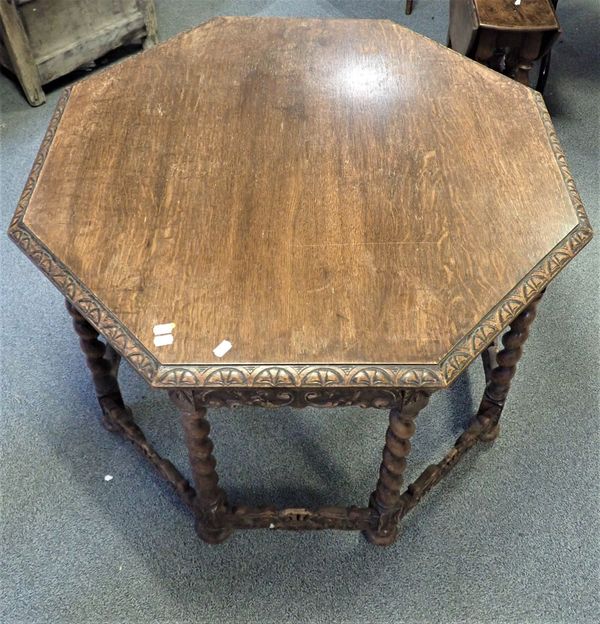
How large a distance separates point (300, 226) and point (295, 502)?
68 cm

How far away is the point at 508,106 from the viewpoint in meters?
1.33

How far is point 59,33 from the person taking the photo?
242 cm

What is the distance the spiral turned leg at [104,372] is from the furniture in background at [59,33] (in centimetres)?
134

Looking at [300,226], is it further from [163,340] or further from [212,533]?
[212,533]

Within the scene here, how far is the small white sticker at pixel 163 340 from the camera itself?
965mm

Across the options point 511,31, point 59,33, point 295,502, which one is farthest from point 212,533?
point 59,33

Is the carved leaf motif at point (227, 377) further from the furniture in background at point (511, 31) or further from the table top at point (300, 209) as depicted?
the furniture in background at point (511, 31)

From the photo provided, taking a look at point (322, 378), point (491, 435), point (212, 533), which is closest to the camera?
point (322, 378)

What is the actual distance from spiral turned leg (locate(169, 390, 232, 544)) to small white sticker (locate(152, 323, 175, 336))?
98 millimetres

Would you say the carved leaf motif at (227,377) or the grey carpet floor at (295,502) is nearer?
the carved leaf motif at (227,377)

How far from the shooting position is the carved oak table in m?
0.98

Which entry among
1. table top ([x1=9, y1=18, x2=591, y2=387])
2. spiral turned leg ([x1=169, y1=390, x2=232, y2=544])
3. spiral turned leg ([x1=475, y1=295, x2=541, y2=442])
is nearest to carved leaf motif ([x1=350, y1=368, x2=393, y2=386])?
table top ([x1=9, y1=18, x2=591, y2=387])

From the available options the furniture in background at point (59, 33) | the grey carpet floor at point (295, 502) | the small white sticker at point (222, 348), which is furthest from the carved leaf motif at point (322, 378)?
the furniture in background at point (59, 33)

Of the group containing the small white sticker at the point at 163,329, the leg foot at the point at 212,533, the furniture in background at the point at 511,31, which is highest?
the small white sticker at the point at 163,329
